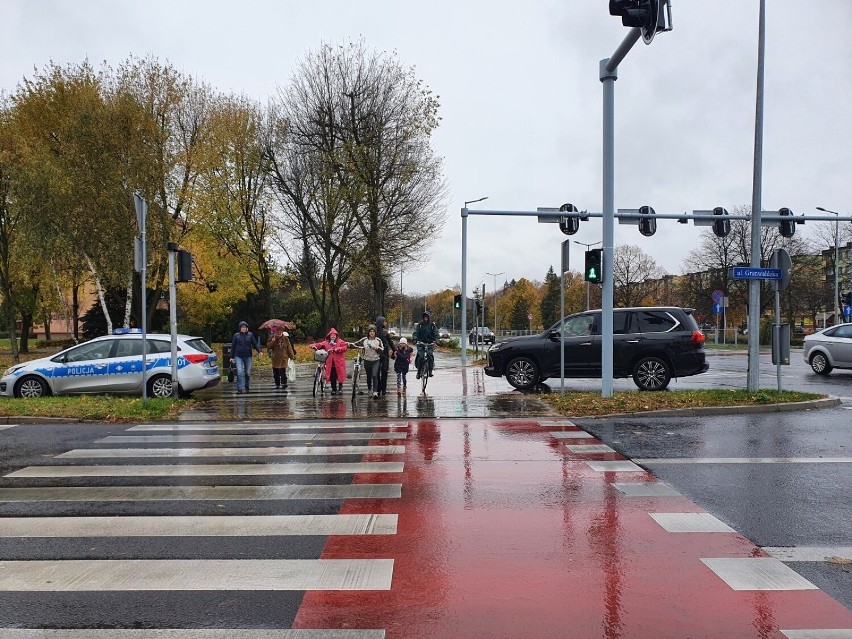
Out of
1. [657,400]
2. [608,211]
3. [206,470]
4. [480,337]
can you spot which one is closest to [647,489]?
[206,470]

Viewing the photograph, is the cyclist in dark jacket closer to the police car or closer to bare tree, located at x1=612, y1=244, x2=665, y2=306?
the police car

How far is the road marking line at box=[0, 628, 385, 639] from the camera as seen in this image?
346cm

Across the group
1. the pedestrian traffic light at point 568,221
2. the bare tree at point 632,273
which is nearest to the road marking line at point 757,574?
the pedestrian traffic light at point 568,221

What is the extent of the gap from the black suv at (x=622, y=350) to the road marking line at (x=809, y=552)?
33.0 feet

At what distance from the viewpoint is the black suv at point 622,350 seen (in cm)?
1458

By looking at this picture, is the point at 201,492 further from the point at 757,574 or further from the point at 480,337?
the point at 480,337

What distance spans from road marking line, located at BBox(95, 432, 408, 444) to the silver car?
15.9 m

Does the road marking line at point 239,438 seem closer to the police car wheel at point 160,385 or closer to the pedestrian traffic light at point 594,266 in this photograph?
the police car wheel at point 160,385

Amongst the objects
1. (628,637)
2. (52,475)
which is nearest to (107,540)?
(52,475)

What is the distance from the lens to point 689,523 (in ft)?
17.7

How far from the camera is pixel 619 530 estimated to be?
5.23 metres

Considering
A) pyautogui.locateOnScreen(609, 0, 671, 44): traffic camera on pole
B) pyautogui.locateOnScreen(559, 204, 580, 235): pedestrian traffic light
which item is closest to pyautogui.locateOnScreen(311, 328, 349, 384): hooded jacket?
pyautogui.locateOnScreen(609, 0, 671, 44): traffic camera on pole

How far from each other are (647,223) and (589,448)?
1642cm

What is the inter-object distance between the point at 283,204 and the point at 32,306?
2017 cm
